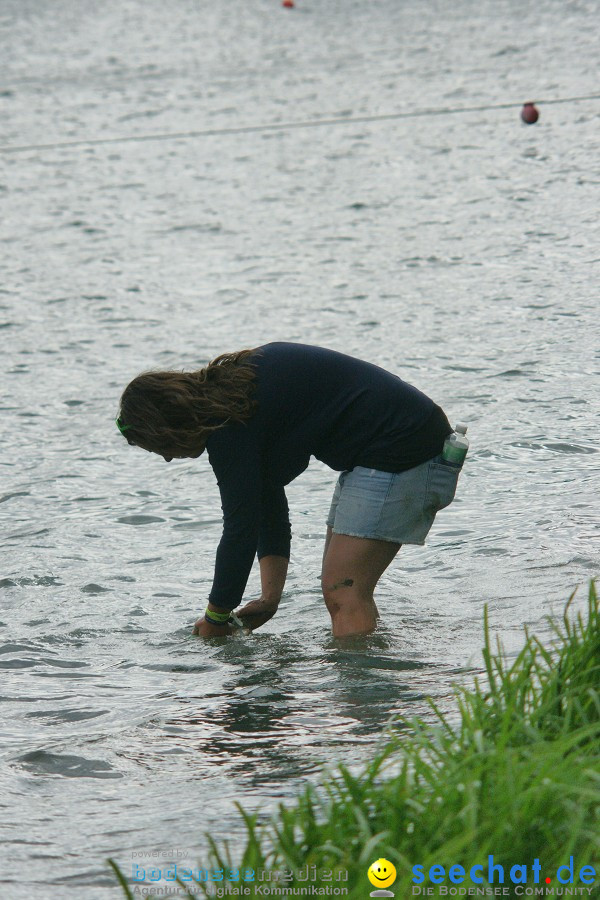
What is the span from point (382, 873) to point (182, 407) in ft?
6.85

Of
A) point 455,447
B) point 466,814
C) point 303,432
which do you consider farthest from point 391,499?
point 466,814

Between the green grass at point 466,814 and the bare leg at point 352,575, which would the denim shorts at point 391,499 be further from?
the green grass at point 466,814

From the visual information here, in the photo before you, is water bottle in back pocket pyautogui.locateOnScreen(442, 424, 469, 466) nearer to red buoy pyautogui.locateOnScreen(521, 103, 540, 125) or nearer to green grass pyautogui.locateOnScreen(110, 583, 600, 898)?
green grass pyautogui.locateOnScreen(110, 583, 600, 898)

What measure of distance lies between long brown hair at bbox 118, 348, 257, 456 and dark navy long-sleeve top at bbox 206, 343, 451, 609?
63 millimetres

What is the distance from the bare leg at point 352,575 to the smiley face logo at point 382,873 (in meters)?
2.04

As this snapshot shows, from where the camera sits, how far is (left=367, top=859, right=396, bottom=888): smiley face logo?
286 centimetres

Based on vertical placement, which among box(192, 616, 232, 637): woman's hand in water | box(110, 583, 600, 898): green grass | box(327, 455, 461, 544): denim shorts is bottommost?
box(192, 616, 232, 637): woman's hand in water

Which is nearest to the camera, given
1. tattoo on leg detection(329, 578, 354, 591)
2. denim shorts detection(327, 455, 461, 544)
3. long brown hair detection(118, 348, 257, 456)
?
long brown hair detection(118, 348, 257, 456)

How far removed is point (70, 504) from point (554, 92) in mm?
14508

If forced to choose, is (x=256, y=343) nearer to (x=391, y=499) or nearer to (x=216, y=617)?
(x=216, y=617)

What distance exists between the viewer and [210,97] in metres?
23.0

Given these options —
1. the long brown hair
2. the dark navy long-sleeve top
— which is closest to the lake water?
the dark navy long-sleeve top

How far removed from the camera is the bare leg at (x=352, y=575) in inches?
192

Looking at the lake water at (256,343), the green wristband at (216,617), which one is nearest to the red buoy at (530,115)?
the lake water at (256,343)
